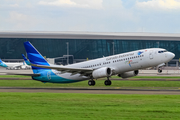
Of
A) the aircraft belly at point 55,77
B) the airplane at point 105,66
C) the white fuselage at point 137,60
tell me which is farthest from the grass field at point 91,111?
the aircraft belly at point 55,77

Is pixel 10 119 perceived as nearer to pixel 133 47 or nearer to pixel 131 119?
pixel 131 119

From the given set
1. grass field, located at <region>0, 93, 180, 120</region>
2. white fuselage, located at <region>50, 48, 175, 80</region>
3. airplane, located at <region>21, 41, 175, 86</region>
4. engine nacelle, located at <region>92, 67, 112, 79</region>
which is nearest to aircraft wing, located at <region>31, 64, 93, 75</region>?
airplane, located at <region>21, 41, 175, 86</region>

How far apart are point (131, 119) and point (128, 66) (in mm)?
25977

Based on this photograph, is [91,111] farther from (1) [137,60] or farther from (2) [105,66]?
(2) [105,66]

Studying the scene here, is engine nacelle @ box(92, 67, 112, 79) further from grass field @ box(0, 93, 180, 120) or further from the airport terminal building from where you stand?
the airport terminal building

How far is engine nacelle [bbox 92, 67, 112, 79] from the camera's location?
42.0 metres

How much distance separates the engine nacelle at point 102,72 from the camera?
138ft

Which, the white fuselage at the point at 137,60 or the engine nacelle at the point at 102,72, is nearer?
the white fuselage at the point at 137,60

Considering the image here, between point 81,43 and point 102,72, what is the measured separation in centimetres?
11651

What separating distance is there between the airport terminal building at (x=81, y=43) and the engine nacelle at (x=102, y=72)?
366ft

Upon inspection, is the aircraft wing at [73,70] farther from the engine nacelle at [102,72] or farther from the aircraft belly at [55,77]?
the aircraft belly at [55,77]

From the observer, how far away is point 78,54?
15888 cm

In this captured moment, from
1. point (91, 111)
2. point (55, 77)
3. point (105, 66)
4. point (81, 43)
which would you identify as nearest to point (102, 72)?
point (105, 66)

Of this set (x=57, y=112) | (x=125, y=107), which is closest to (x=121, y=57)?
(x=125, y=107)
